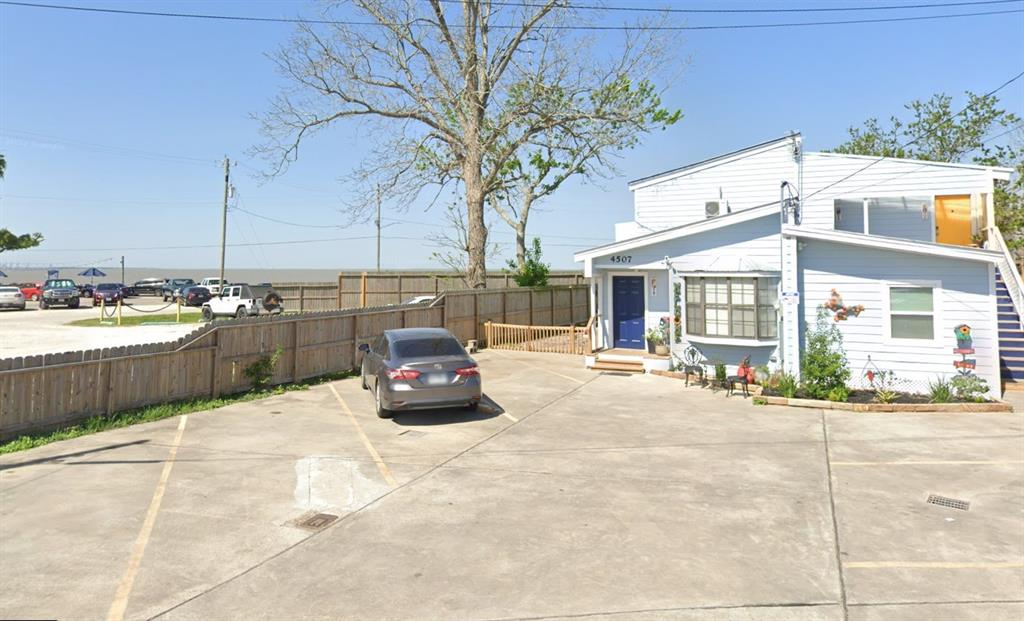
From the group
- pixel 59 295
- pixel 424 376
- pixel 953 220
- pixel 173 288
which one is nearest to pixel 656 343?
pixel 424 376

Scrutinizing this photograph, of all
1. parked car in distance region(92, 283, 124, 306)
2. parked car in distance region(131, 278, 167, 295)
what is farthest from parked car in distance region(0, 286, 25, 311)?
parked car in distance region(131, 278, 167, 295)

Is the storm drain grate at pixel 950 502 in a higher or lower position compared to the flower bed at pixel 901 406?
lower

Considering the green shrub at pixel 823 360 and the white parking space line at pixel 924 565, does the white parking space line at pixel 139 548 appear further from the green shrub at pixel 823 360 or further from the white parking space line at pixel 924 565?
the green shrub at pixel 823 360

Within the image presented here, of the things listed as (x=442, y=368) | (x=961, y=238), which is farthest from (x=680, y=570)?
(x=961, y=238)

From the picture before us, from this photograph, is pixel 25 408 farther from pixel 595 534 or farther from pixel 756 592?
pixel 756 592

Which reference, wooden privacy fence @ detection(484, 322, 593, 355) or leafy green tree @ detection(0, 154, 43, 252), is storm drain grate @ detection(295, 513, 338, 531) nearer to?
wooden privacy fence @ detection(484, 322, 593, 355)

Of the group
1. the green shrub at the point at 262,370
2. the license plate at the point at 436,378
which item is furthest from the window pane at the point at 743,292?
the green shrub at the point at 262,370

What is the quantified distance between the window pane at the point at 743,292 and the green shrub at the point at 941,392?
12.9ft

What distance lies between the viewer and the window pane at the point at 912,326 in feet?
40.4

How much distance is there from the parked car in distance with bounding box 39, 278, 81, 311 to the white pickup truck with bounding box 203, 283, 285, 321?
49.0 ft

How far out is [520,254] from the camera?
32.3 metres

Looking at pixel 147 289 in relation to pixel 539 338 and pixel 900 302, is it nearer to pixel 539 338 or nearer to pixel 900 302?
pixel 539 338

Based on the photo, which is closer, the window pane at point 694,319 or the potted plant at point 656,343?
the window pane at point 694,319

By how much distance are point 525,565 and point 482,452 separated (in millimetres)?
3568
